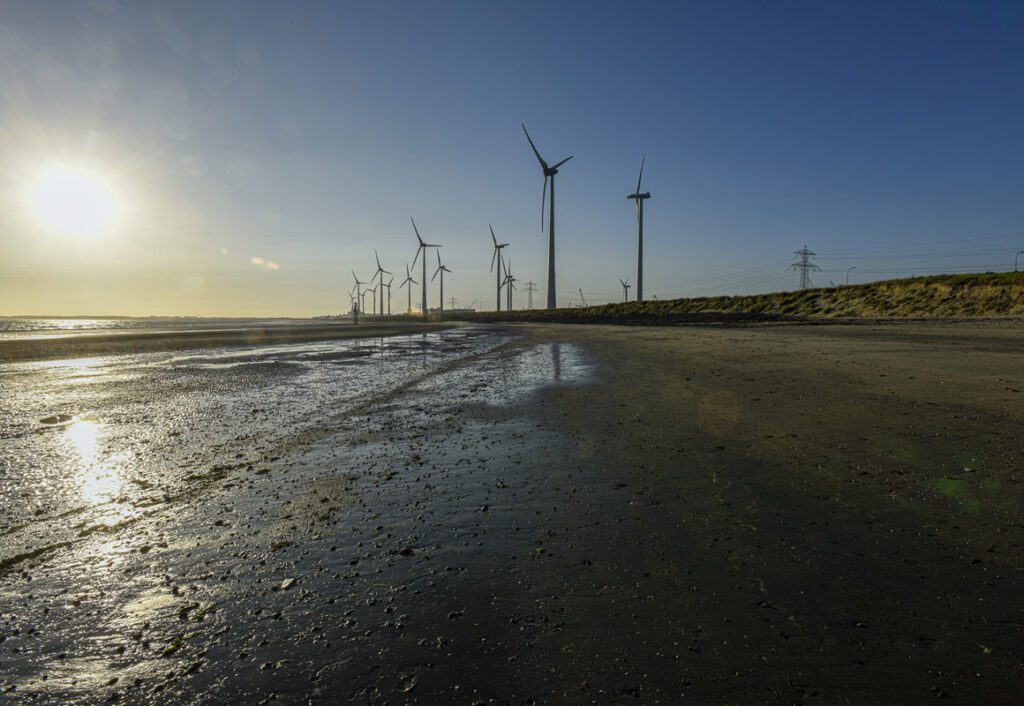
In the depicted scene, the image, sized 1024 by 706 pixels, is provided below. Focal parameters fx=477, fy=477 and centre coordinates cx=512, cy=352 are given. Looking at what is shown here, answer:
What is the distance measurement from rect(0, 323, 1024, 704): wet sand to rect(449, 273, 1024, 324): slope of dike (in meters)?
34.0

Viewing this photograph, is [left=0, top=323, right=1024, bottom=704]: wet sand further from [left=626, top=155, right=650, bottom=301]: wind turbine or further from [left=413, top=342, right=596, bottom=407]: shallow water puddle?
[left=626, top=155, right=650, bottom=301]: wind turbine

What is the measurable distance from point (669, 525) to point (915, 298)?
43729 millimetres

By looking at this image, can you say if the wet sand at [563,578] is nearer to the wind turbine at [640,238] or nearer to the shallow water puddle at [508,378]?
the shallow water puddle at [508,378]

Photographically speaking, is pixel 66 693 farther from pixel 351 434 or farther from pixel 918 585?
pixel 351 434

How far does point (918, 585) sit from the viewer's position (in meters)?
2.84

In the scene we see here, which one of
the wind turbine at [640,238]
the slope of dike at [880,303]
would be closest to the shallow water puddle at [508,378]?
the slope of dike at [880,303]

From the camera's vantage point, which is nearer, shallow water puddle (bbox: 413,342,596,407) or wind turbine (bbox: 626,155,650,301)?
shallow water puddle (bbox: 413,342,596,407)

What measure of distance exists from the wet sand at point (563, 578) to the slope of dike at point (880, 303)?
33985 mm

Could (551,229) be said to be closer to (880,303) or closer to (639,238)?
(639,238)

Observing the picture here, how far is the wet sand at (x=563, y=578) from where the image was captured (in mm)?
2180

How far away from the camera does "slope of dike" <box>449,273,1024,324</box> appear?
1210 inches

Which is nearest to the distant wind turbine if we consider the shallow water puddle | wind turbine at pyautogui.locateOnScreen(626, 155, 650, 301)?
wind turbine at pyautogui.locateOnScreen(626, 155, 650, 301)

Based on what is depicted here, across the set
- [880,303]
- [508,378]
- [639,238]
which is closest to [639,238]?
[639,238]

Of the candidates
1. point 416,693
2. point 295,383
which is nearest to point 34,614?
point 416,693
